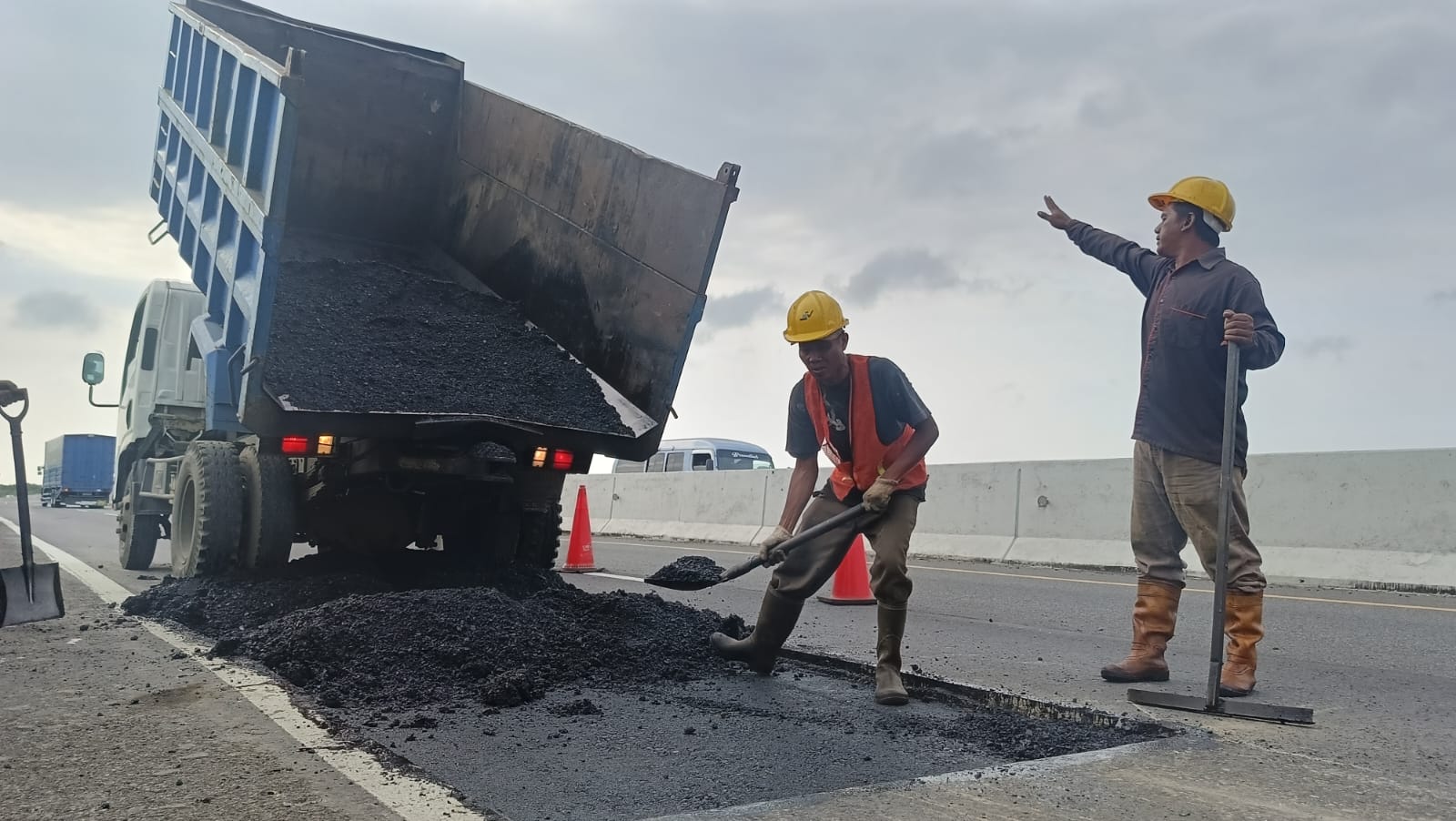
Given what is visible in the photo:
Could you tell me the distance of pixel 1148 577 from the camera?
4.73m

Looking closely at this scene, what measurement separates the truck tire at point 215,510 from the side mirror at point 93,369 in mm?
4155

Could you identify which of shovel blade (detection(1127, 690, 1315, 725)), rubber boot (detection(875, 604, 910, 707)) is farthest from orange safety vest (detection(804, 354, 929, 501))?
shovel blade (detection(1127, 690, 1315, 725))

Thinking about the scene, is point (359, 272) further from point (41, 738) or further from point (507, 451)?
point (41, 738)

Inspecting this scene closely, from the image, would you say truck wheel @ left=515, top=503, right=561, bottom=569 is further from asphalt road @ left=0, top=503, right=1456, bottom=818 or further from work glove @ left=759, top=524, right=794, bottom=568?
work glove @ left=759, top=524, right=794, bottom=568

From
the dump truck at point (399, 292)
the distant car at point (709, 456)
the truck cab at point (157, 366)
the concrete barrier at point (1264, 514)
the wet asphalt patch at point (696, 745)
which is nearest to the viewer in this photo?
the wet asphalt patch at point (696, 745)

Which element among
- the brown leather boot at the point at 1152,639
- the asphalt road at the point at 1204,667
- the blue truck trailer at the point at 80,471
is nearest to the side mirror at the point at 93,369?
the asphalt road at the point at 1204,667

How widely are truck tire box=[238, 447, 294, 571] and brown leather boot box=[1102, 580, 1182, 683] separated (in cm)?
447

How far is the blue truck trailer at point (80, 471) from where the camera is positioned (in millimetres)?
35812

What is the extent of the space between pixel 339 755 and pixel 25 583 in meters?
2.18

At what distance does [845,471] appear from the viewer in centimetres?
457

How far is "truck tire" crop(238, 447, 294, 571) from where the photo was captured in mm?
6652

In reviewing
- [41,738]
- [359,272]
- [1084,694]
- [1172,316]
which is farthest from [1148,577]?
[359,272]

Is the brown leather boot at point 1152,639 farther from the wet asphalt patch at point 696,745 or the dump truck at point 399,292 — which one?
the dump truck at point 399,292

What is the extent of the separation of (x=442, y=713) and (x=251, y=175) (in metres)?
3.81
